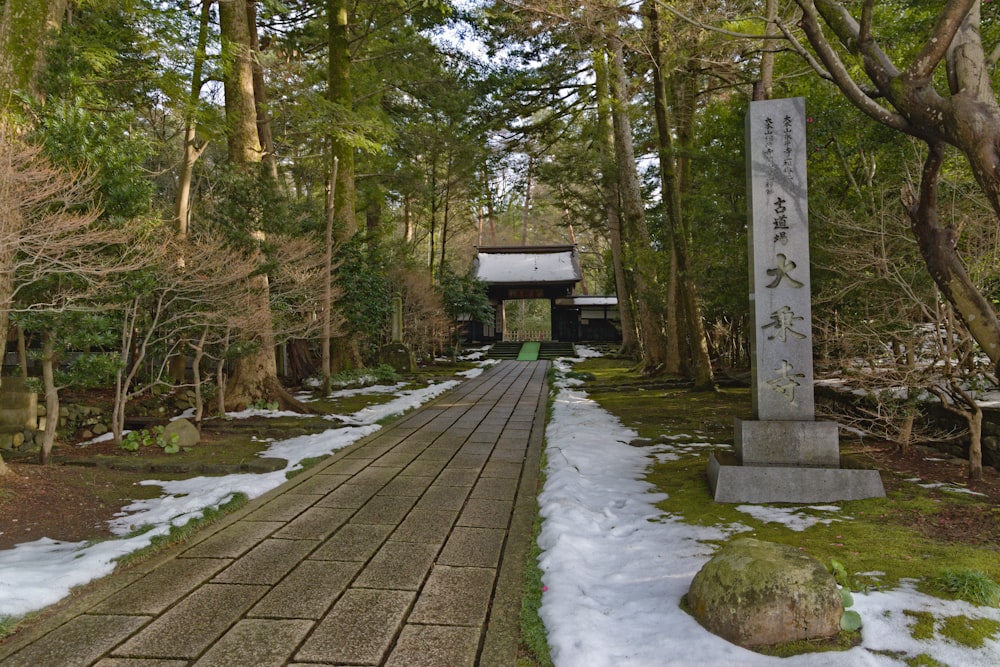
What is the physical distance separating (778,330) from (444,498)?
348 cm

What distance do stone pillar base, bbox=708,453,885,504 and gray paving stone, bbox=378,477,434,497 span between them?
2.76m

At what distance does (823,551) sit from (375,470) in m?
4.40

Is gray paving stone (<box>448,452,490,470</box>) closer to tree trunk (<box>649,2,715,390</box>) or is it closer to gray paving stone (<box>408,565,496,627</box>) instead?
gray paving stone (<box>408,565,496,627</box>)

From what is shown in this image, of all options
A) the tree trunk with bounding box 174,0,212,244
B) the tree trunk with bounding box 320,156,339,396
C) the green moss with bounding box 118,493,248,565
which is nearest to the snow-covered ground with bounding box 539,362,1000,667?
the green moss with bounding box 118,493,248,565

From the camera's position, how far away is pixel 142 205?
21.9ft

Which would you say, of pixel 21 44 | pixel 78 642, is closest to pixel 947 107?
pixel 78 642

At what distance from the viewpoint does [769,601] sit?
292cm

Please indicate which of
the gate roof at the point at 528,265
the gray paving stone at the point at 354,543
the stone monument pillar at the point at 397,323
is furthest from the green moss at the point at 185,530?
the gate roof at the point at 528,265

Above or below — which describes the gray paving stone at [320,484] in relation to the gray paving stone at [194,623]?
above

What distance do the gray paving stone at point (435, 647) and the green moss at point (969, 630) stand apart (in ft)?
7.53

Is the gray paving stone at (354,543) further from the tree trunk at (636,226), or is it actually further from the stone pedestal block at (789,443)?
the tree trunk at (636,226)

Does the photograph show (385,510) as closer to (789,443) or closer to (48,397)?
(789,443)

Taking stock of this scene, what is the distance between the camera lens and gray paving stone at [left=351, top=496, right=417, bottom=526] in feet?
15.9

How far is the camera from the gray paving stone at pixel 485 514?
477 cm
